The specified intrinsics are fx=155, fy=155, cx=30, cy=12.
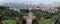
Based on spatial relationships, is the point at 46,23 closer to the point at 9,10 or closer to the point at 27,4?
the point at 27,4

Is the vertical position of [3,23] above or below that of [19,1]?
below

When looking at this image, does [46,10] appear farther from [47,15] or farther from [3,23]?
[3,23]

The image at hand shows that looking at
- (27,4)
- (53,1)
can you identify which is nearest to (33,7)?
(27,4)

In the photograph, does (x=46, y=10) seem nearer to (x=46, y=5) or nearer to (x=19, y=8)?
(x=46, y=5)

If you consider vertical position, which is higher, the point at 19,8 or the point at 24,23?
the point at 19,8

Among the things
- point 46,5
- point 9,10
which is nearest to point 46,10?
point 46,5
